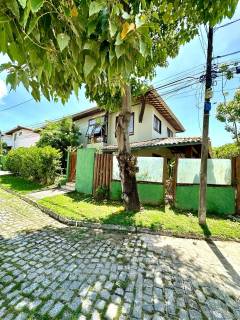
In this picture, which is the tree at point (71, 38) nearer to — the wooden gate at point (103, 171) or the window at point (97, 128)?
the wooden gate at point (103, 171)

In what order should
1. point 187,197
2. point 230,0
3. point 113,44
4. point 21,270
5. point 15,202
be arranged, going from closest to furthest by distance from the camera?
point 113,44 → point 230,0 → point 21,270 → point 187,197 → point 15,202

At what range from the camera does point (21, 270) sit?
379 centimetres

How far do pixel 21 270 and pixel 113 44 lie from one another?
390 centimetres

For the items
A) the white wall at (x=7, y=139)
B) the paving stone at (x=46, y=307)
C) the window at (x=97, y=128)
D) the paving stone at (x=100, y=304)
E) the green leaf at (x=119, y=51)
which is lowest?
the paving stone at (x=46, y=307)

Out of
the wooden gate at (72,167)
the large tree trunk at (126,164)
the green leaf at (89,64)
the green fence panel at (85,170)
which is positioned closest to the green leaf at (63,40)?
the green leaf at (89,64)

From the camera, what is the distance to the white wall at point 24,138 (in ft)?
110

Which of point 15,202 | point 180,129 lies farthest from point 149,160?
point 180,129

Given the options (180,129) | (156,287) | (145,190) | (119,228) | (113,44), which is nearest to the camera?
(113,44)

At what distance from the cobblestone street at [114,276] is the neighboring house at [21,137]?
29.1 m

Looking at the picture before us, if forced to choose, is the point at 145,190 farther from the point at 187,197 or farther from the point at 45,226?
the point at 45,226

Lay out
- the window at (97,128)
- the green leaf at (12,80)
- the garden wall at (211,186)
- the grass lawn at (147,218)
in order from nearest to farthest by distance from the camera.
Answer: the green leaf at (12,80) < the grass lawn at (147,218) < the garden wall at (211,186) < the window at (97,128)

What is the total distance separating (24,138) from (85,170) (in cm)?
2749

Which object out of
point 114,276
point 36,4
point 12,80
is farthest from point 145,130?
point 36,4

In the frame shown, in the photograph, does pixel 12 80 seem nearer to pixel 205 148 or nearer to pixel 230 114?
pixel 205 148
